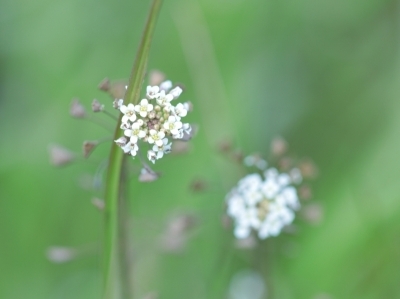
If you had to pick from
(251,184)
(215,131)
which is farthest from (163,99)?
(215,131)

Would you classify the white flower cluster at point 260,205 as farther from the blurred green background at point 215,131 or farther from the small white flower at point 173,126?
the small white flower at point 173,126

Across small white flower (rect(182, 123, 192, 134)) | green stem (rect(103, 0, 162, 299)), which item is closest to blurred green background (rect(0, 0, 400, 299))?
green stem (rect(103, 0, 162, 299))

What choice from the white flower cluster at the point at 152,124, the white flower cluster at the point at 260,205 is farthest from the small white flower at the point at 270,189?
the white flower cluster at the point at 152,124

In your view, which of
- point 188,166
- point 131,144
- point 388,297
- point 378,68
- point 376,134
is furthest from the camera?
point 378,68

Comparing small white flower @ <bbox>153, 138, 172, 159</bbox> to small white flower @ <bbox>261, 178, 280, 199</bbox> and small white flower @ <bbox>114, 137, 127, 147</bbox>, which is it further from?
small white flower @ <bbox>261, 178, 280, 199</bbox>

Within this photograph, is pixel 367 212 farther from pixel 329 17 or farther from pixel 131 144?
pixel 131 144

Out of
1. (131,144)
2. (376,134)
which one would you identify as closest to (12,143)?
(131,144)
